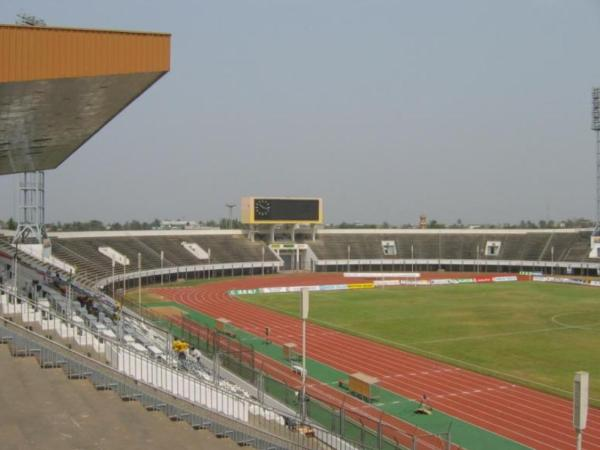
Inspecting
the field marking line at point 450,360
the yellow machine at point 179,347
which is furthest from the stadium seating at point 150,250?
the yellow machine at point 179,347

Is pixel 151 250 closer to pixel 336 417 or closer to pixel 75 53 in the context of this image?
pixel 336 417

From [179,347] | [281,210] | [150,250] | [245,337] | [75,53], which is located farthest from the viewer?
[281,210]

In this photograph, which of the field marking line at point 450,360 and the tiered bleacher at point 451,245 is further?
the tiered bleacher at point 451,245

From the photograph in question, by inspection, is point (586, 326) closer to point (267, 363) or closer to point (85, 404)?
point (267, 363)

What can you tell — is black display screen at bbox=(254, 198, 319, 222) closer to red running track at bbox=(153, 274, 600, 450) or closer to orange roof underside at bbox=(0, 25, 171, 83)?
red running track at bbox=(153, 274, 600, 450)

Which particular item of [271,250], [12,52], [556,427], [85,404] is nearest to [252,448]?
[85,404]

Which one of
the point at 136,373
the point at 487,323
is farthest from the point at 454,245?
the point at 136,373

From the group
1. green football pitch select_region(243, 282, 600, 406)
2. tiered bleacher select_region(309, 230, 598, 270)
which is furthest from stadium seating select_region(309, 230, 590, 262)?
green football pitch select_region(243, 282, 600, 406)

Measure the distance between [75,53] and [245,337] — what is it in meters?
25.4

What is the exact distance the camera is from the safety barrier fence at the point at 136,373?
14094mm

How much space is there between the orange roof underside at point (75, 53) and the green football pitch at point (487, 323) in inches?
783

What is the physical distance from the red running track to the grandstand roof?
15.5 m

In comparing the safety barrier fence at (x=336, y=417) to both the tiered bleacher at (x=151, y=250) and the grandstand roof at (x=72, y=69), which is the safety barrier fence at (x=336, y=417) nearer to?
the grandstand roof at (x=72, y=69)

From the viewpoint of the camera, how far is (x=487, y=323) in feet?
137
